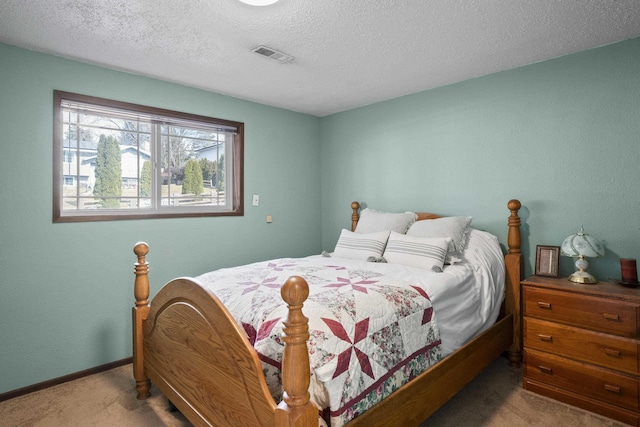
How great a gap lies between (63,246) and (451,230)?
2.84 m

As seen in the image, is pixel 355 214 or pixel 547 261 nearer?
pixel 547 261

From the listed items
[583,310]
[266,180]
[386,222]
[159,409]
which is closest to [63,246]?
[159,409]

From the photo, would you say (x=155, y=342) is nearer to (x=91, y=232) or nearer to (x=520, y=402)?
(x=91, y=232)

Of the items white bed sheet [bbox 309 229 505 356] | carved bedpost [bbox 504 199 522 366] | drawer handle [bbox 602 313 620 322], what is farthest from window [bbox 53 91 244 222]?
drawer handle [bbox 602 313 620 322]

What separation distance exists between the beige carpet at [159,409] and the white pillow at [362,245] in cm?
114

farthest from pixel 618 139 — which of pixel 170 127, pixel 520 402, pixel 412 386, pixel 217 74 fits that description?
pixel 170 127

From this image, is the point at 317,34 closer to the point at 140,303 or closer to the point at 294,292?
the point at 294,292

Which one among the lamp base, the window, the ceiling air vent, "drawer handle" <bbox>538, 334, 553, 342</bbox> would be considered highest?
the ceiling air vent

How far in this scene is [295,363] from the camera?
1.08m

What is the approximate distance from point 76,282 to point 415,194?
2883mm

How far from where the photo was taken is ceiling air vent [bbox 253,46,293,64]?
225 centimetres

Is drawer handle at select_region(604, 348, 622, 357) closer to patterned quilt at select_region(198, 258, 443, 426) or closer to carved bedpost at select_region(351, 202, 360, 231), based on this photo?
patterned quilt at select_region(198, 258, 443, 426)

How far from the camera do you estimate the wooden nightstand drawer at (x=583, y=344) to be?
6.09 feet

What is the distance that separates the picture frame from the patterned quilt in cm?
107
